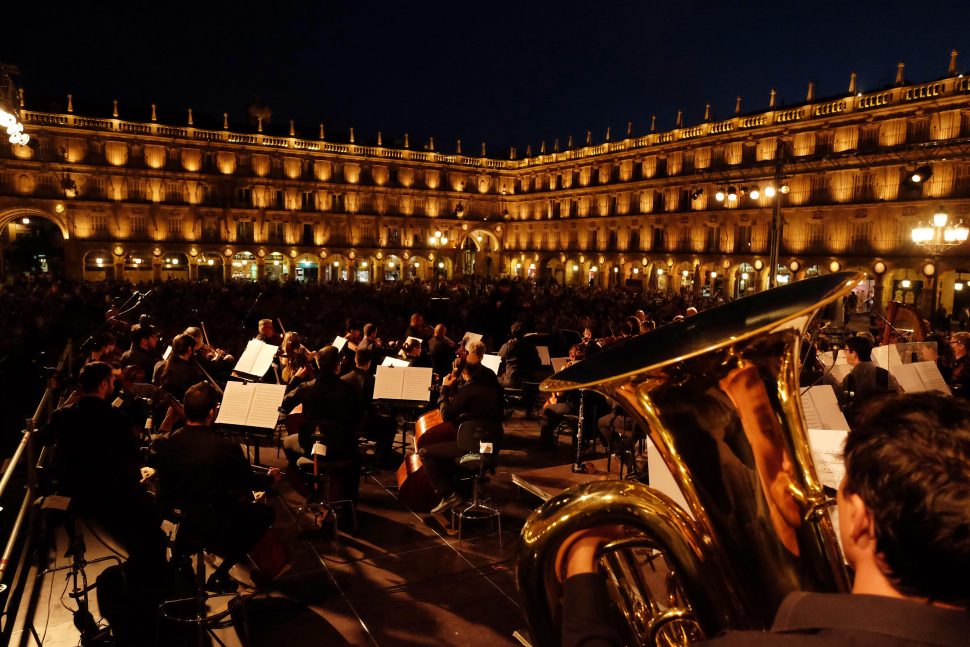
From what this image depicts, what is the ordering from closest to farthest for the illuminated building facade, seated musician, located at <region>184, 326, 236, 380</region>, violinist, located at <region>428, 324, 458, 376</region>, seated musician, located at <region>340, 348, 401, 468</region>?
seated musician, located at <region>340, 348, 401, 468</region>
seated musician, located at <region>184, 326, 236, 380</region>
violinist, located at <region>428, 324, 458, 376</region>
the illuminated building facade

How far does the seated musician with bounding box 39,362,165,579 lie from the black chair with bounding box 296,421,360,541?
1265mm

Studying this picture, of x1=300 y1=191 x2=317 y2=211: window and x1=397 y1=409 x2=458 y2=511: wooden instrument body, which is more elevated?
x1=300 y1=191 x2=317 y2=211: window

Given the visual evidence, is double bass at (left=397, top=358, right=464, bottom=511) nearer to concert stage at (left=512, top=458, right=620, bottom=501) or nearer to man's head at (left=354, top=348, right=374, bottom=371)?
concert stage at (left=512, top=458, right=620, bottom=501)

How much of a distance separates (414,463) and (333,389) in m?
1.12

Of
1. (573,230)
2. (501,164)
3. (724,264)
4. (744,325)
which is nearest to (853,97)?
(724,264)

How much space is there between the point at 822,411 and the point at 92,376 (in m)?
4.74

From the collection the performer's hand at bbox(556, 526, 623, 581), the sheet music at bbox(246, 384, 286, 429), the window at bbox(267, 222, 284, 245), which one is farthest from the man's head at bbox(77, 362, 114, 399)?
the window at bbox(267, 222, 284, 245)

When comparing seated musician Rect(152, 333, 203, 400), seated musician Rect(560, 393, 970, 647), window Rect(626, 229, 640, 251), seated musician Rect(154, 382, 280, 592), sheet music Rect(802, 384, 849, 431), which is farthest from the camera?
window Rect(626, 229, 640, 251)

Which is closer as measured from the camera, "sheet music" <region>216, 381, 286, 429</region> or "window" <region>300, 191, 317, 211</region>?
"sheet music" <region>216, 381, 286, 429</region>

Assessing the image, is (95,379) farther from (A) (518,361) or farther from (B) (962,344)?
(B) (962,344)

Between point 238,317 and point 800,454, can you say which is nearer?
point 800,454

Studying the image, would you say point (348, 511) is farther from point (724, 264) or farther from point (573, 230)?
point (573, 230)

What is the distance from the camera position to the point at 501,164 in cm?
5094

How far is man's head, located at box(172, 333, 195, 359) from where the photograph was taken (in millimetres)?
5812
